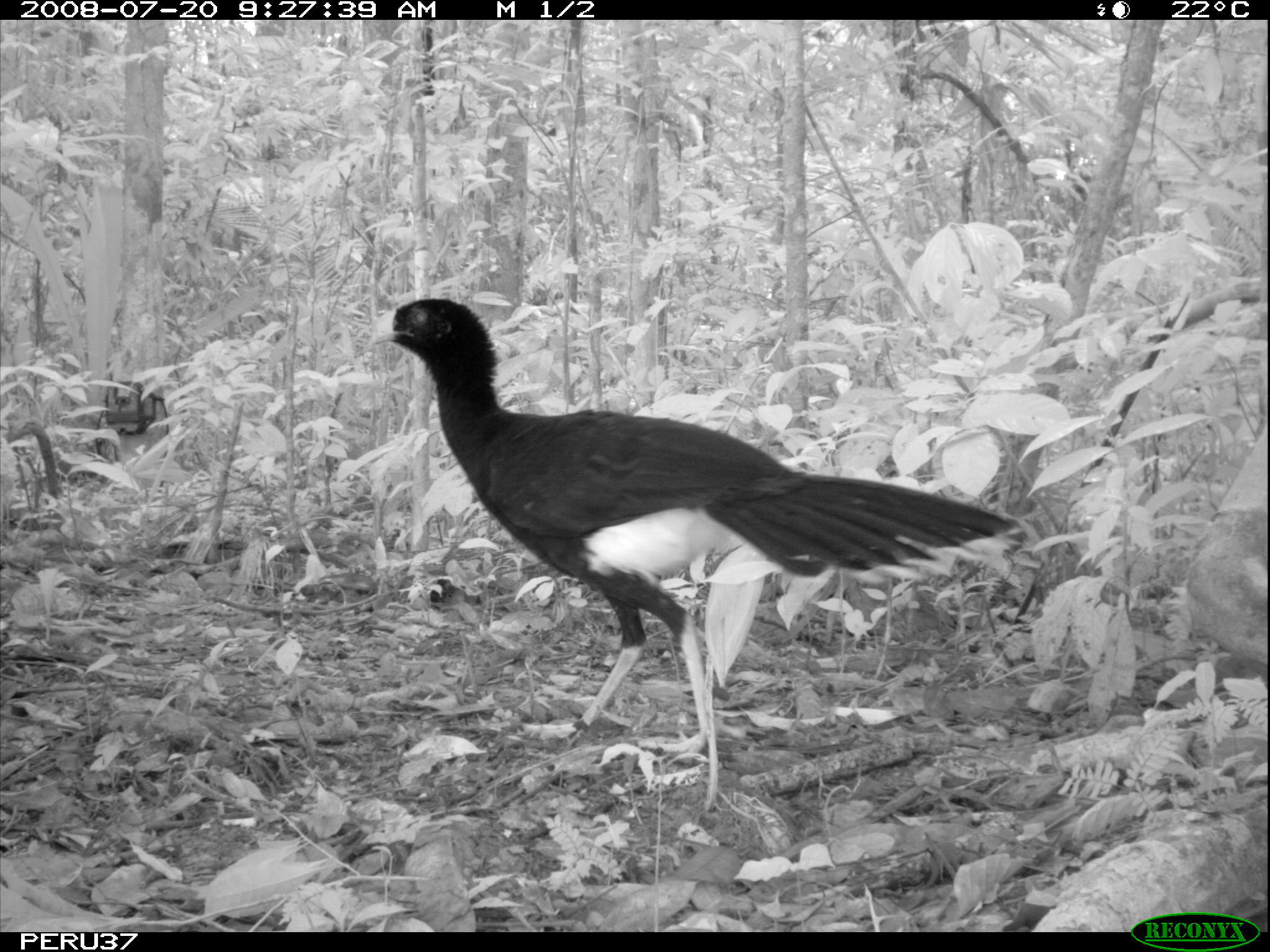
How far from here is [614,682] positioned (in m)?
3.58

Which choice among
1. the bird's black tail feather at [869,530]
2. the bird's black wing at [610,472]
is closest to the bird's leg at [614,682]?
the bird's black wing at [610,472]

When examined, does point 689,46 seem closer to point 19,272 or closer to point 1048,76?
point 1048,76

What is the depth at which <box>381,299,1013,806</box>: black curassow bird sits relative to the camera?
2842 mm

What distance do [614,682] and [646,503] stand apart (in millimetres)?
702

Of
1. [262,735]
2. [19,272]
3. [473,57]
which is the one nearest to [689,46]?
[473,57]

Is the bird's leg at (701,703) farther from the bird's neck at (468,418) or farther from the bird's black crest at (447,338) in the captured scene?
the bird's black crest at (447,338)

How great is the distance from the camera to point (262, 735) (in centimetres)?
341

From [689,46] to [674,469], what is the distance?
2025 millimetres

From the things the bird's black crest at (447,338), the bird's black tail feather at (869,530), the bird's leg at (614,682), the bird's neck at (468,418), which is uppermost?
the bird's black crest at (447,338)

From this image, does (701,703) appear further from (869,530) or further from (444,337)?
(444,337)

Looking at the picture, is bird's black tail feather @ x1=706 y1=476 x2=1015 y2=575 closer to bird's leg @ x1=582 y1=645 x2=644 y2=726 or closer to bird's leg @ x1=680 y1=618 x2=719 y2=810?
bird's leg @ x1=680 y1=618 x2=719 y2=810

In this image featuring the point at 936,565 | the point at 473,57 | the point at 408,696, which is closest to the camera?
the point at 936,565

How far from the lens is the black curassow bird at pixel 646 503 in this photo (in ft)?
9.32

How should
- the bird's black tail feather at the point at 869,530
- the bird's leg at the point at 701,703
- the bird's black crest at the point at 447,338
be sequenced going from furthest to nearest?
1. the bird's black crest at the point at 447,338
2. the bird's leg at the point at 701,703
3. the bird's black tail feather at the point at 869,530
